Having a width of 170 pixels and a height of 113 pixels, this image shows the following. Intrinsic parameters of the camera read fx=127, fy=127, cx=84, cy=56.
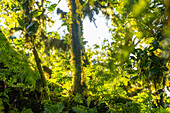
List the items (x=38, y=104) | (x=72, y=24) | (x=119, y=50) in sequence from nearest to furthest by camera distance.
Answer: (x=119, y=50)
(x=38, y=104)
(x=72, y=24)

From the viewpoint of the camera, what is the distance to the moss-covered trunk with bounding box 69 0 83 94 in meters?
2.98

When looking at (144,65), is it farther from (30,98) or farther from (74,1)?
(74,1)

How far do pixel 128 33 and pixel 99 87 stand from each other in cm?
266

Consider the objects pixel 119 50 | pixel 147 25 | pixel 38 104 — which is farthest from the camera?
pixel 38 104

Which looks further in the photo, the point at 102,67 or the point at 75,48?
the point at 75,48

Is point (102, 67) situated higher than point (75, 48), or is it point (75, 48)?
point (75, 48)

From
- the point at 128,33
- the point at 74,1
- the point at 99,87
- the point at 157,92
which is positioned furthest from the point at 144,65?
the point at 74,1

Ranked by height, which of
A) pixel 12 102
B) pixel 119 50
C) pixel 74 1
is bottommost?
pixel 12 102

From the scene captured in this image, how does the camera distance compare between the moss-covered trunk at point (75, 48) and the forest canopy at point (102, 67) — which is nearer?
the forest canopy at point (102, 67)

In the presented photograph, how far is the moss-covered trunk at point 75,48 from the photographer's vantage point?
9.79 feet

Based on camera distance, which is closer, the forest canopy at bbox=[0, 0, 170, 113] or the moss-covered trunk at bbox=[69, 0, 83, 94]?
the forest canopy at bbox=[0, 0, 170, 113]

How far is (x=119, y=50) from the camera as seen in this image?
0.47m

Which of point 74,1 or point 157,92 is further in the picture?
point 74,1

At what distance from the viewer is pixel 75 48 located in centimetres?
333
